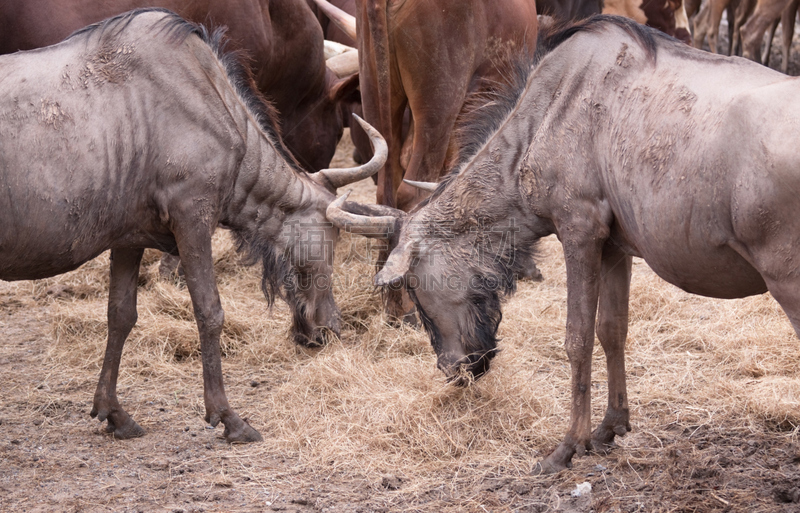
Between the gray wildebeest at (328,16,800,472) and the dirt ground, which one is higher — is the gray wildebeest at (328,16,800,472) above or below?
above

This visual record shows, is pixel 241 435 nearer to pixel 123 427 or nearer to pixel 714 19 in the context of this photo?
pixel 123 427

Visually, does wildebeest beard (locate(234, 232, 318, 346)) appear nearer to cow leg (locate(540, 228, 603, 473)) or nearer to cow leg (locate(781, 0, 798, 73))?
cow leg (locate(540, 228, 603, 473))

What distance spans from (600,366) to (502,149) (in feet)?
5.97

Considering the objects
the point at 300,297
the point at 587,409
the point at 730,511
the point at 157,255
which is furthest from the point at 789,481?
the point at 157,255

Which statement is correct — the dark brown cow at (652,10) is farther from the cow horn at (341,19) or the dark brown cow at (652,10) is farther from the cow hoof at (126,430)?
the cow hoof at (126,430)

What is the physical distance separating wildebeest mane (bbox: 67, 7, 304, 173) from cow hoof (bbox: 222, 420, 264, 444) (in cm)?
145

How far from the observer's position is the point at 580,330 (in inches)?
137

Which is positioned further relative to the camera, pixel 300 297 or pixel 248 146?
pixel 300 297

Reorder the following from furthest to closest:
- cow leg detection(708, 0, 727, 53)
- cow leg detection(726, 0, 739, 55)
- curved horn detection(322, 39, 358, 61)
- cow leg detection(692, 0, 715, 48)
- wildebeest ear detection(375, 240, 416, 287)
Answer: cow leg detection(726, 0, 739, 55) → cow leg detection(692, 0, 715, 48) → cow leg detection(708, 0, 727, 53) → curved horn detection(322, 39, 358, 61) → wildebeest ear detection(375, 240, 416, 287)

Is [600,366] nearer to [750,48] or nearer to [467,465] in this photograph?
[467,465]

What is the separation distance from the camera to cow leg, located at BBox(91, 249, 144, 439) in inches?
162

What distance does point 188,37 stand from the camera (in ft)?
12.6

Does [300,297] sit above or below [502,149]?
below

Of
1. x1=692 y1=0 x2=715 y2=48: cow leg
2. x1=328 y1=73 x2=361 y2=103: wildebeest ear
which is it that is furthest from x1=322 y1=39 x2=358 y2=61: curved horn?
x1=692 y1=0 x2=715 y2=48: cow leg
